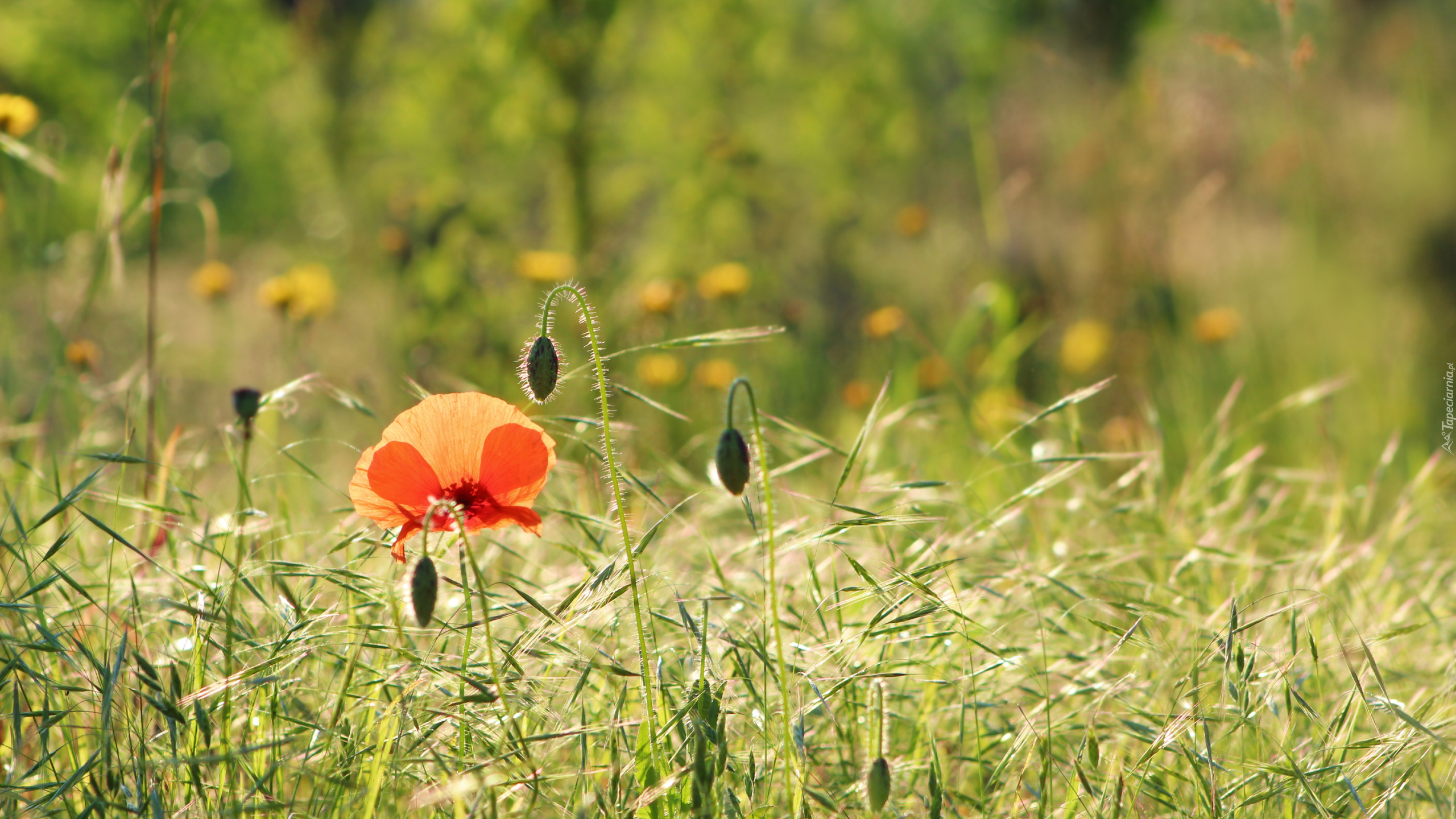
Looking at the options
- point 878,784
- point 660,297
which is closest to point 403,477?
point 878,784

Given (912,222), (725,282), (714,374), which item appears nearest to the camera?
(725,282)

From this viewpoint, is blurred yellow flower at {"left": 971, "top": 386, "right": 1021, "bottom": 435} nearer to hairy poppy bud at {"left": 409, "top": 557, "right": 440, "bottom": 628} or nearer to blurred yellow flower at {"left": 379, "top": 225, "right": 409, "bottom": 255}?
hairy poppy bud at {"left": 409, "top": 557, "right": 440, "bottom": 628}

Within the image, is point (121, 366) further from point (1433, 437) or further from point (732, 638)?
point (1433, 437)

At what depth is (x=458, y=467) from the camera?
3.89 feet

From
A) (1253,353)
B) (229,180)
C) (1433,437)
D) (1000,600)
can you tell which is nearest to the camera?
(1000,600)

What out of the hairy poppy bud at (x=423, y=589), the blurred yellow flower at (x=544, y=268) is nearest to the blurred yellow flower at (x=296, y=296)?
the blurred yellow flower at (x=544, y=268)

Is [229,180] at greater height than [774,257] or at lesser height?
greater

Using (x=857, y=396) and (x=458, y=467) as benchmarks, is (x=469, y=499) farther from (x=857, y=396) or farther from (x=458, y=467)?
(x=857, y=396)

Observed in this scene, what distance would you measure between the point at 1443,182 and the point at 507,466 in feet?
11.4

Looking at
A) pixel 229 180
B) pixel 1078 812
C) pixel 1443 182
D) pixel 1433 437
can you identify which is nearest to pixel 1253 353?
pixel 1433 437

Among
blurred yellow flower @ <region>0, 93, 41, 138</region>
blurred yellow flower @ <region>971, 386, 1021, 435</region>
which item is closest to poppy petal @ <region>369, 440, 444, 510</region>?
blurred yellow flower @ <region>971, 386, 1021, 435</region>

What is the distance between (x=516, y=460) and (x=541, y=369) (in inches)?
4.6

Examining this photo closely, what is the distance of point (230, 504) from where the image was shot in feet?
7.14

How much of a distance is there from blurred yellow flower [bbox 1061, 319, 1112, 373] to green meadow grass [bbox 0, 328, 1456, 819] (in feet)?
5.25
